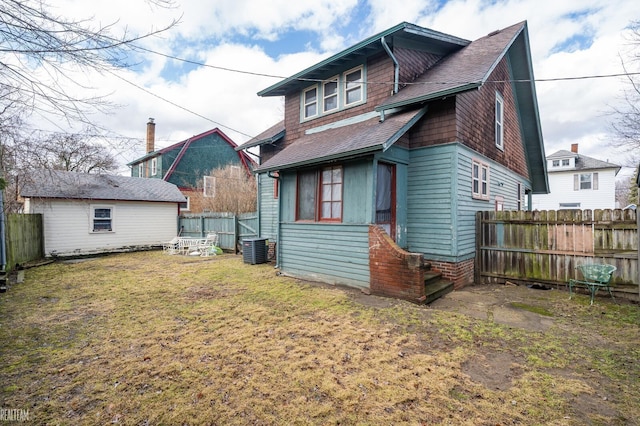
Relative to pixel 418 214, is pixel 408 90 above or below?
above

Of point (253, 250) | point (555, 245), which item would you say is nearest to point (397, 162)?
point (555, 245)

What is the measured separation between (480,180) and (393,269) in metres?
4.59

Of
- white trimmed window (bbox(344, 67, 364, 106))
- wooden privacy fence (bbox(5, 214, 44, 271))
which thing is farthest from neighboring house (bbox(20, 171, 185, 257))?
white trimmed window (bbox(344, 67, 364, 106))

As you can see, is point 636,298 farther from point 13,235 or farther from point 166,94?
point 13,235

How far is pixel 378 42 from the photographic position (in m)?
8.16

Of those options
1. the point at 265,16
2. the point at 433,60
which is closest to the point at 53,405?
the point at 265,16

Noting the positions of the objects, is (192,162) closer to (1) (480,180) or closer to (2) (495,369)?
(1) (480,180)

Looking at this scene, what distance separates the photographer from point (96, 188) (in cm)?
1398

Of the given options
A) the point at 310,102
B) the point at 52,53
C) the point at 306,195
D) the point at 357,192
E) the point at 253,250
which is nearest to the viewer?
the point at 52,53

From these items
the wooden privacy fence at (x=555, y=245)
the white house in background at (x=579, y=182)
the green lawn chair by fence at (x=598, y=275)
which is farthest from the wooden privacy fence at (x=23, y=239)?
the white house in background at (x=579, y=182)

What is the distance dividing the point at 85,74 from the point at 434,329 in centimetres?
607

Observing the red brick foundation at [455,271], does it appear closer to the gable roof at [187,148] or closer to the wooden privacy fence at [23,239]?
the wooden privacy fence at [23,239]

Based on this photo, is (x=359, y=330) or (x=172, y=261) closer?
(x=359, y=330)

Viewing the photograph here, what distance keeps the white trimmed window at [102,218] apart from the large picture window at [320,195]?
11.0 meters
